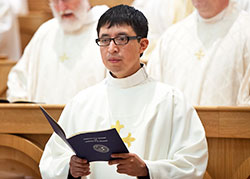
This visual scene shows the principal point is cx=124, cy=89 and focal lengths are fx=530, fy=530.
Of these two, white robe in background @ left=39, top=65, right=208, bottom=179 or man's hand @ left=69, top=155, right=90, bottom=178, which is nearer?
man's hand @ left=69, top=155, right=90, bottom=178

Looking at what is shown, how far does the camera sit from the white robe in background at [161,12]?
213 inches

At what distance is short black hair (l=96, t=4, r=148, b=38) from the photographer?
296 cm

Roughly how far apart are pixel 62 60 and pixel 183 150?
2.75m

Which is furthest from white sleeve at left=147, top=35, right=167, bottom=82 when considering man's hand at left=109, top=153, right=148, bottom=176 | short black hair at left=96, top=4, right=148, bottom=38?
man's hand at left=109, top=153, right=148, bottom=176

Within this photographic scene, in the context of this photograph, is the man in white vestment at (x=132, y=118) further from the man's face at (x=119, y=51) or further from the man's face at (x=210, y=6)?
the man's face at (x=210, y=6)

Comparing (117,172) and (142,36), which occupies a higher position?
(142,36)

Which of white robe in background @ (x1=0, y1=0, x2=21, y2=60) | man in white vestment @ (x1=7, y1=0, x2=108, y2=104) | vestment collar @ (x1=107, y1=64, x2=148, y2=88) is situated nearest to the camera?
vestment collar @ (x1=107, y1=64, x2=148, y2=88)

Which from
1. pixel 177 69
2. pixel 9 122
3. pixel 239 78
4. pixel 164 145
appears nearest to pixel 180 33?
pixel 177 69

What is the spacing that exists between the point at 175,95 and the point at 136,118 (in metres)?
0.26

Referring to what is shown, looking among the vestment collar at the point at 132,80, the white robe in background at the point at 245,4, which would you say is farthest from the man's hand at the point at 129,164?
the white robe in background at the point at 245,4

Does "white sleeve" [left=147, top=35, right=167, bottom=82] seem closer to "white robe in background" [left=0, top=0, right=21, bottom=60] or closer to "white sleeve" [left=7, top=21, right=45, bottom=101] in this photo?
"white sleeve" [left=7, top=21, right=45, bottom=101]

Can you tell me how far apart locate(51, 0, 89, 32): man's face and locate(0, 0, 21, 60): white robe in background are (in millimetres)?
1573

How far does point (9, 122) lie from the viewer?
3889mm

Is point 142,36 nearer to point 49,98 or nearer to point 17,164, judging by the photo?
point 17,164
